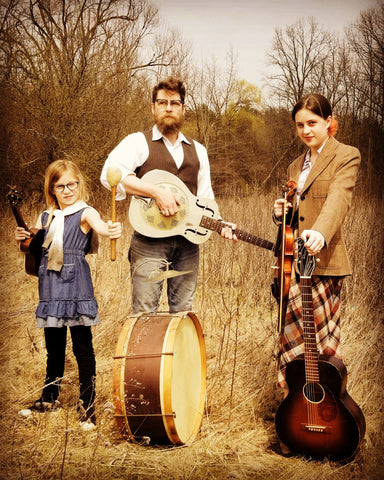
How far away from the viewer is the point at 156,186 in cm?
308

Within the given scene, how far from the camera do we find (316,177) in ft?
8.49

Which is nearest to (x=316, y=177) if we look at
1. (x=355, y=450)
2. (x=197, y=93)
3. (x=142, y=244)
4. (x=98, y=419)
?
(x=142, y=244)

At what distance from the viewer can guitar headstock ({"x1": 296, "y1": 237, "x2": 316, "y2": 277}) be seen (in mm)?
2443

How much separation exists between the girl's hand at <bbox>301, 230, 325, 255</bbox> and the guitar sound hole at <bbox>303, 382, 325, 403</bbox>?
76 cm

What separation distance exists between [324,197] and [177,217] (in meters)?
1.05

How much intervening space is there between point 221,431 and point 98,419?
31.3 inches

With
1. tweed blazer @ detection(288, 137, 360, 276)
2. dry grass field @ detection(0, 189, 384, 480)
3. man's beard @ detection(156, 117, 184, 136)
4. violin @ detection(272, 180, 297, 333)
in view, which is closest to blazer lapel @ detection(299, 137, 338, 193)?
tweed blazer @ detection(288, 137, 360, 276)

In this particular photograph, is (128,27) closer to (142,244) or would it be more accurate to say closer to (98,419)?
(142,244)

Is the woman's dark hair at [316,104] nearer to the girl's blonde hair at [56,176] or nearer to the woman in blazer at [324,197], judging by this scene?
the woman in blazer at [324,197]

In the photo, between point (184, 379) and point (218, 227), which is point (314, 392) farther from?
point (218, 227)

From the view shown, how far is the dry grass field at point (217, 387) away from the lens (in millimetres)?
2496

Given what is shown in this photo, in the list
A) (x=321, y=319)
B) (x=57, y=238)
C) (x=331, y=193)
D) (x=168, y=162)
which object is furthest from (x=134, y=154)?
(x=321, y=319)

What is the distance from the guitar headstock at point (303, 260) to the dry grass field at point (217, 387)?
0.66m

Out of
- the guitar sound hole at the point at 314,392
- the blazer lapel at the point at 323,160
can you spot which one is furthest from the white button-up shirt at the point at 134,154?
the guitar sound hole at the point at 314,392
